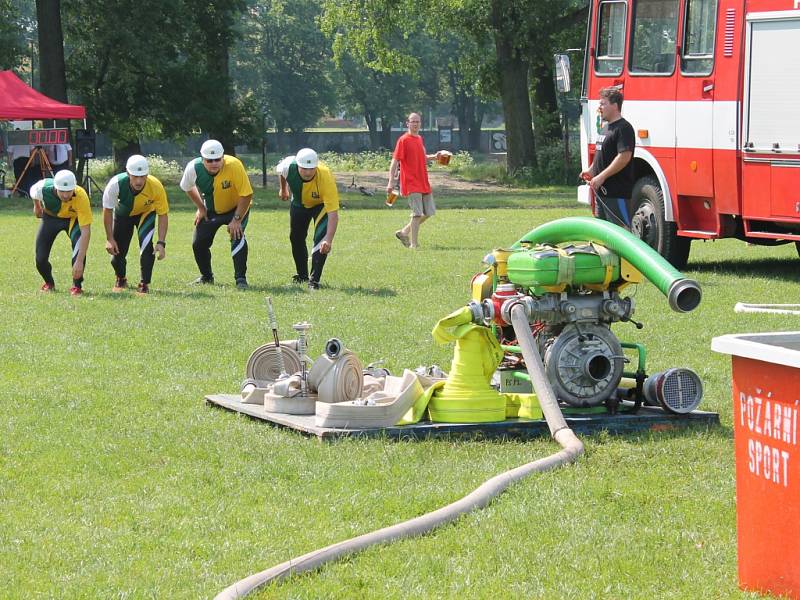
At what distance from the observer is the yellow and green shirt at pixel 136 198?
15.3 meters

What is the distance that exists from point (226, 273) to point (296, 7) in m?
85.7

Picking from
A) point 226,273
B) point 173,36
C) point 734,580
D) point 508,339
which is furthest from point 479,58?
point 734,580

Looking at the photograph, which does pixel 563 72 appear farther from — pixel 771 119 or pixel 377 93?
pixel 377 93

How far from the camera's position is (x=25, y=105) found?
32969 mm

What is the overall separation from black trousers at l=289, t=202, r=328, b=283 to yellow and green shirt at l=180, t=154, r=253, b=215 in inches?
23.9

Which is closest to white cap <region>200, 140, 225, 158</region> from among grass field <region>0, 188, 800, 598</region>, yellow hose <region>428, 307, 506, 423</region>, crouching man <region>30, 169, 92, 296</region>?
crouching man <region>30, 169, 92, 296</region>

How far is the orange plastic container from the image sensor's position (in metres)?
4.62

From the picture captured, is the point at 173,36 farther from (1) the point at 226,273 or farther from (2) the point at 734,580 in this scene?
(2) the point at 734,580

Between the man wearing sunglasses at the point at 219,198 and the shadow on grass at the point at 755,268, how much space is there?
5.70 m

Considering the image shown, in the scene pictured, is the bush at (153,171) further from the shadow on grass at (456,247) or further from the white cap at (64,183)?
the white cap at (64,183)

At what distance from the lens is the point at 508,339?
862 centimetres

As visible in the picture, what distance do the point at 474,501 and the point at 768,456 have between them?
187 centimetres

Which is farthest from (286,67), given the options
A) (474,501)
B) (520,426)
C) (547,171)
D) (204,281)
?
(474,501)

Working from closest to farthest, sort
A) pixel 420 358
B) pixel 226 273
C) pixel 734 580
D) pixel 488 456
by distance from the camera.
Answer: pixel 734 580, pixel 488 456, pixel 420 358, pixel 226 273
